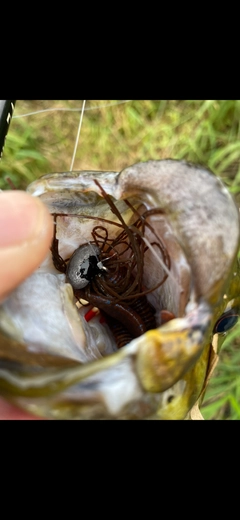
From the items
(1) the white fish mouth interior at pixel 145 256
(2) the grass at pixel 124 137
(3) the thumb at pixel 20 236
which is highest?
(3) the thumb at pixel 20 236

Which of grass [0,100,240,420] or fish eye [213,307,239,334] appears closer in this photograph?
fish eye [213,307,239,334]

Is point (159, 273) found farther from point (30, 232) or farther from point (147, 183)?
point (30, 232)

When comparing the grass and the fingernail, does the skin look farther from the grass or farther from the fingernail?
the grass

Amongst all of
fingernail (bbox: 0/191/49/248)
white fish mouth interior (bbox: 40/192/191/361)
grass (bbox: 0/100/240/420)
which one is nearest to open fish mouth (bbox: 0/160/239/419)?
white fish mouth interior (bbox: 40/192/191/361)

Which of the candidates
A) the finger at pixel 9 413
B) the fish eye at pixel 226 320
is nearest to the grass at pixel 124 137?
the fish eye at pixel 226 320

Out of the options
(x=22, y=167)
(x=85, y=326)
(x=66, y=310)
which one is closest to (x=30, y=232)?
(x=66, y=310)

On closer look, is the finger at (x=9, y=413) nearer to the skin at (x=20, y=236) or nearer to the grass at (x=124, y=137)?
the skin at (x=20, y=236)

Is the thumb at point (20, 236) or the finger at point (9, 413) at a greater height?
the thumb at point (20, 236)
